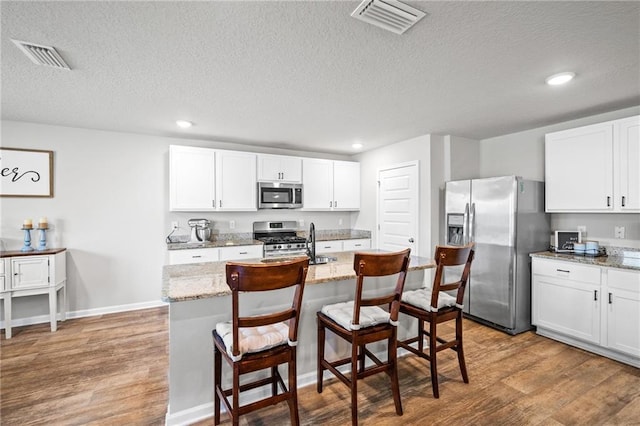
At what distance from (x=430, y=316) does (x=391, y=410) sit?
0.68 metres

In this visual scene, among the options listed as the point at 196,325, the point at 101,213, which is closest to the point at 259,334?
the point at 196,325

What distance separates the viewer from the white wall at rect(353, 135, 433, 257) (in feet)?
13.5

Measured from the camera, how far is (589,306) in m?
2.88

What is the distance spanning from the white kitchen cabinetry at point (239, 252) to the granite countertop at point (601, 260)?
341 centimetres

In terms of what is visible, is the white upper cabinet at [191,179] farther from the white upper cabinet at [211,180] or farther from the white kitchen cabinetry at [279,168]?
the white kitchen cabinetry at [279,168]

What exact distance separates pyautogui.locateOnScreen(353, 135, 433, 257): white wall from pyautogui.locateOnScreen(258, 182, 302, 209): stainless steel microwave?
1239 millimetres

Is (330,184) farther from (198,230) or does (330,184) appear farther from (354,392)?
(354,392)

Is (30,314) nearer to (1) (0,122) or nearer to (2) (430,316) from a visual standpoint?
(1) (0,122)

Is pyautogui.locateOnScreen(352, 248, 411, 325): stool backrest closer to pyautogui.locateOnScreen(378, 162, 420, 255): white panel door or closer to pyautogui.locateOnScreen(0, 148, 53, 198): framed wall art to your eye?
pyautogui.locateOnScreen(378, 162, 420, 255): white panel door

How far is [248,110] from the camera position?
3.15 m

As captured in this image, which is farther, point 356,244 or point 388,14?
point 356,244

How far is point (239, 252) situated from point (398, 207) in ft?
7.99

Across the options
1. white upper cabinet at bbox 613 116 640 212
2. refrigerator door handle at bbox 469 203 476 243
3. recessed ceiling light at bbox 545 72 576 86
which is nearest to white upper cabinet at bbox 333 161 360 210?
refrigerator door handle at bbox 469 203 476 243

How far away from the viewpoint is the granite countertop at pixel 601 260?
2.70 m
